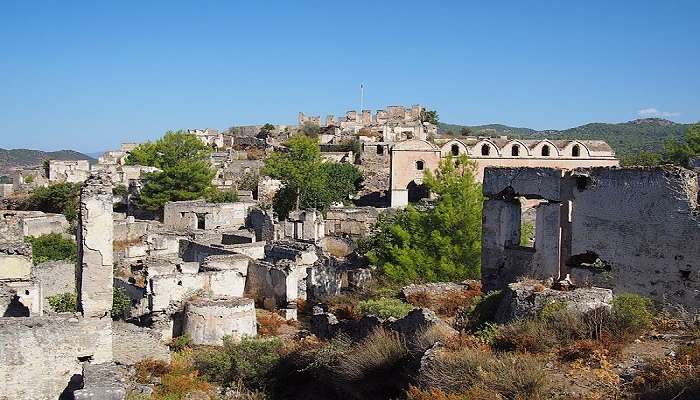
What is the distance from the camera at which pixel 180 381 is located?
11.6 m

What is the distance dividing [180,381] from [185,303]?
3920 mm

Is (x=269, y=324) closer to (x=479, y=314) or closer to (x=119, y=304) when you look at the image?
(x=119, y=304)

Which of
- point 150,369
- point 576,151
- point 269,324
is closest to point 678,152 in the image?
point 576,151

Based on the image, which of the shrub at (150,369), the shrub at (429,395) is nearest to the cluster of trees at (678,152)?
the shrub at (150,369)

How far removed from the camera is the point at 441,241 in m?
19.3

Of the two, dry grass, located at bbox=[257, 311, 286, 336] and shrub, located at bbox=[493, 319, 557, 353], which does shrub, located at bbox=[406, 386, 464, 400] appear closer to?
shrub, located at bbox=[493, 319, 557, 353]

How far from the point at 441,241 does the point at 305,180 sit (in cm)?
1831

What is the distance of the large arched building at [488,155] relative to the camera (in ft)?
119

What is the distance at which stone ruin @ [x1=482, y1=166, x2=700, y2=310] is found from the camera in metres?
10.6

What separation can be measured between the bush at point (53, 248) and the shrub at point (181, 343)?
33.7ft

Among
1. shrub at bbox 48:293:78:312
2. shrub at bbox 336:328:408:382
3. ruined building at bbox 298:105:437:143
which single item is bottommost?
shrub at bbox 48:293:78:312

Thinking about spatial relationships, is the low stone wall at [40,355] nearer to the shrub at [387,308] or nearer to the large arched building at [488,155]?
the shrub at [387,308]

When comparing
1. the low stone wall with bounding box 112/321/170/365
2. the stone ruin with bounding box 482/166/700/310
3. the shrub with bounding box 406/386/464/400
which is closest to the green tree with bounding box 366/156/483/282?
the stone ruin with bounding box 482/166/700/310

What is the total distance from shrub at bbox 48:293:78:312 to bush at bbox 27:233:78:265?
775cm
